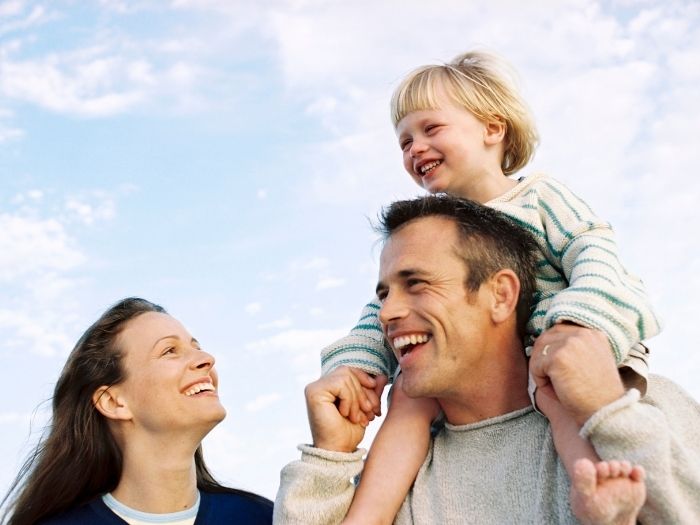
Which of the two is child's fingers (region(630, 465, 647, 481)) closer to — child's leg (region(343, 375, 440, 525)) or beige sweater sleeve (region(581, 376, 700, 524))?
beige sweater sleeve (region(581, 376, 700, 524))

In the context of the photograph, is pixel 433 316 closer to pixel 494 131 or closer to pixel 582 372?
pixel 582 372

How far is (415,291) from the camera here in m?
3.52

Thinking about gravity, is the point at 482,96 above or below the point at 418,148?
above

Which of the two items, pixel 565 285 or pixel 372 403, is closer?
pixel 372 403

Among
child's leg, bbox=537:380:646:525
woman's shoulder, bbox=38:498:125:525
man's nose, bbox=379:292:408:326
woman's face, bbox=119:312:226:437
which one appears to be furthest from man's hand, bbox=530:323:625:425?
woman's shoulder, bbox=38:498:125:525

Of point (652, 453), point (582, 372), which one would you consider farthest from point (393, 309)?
point (652, 453)

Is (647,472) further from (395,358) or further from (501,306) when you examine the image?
(395,358)

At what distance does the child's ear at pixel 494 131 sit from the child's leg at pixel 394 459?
150 centimetres

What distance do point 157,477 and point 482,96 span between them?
2678 millimetres

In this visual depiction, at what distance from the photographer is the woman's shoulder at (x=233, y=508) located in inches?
184

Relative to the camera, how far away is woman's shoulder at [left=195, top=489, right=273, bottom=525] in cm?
467

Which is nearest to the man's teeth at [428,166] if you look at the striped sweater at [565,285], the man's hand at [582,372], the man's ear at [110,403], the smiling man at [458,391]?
the striped sweater at [565,285]

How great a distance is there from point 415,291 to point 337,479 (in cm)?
81

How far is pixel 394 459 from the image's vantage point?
3.49 meters
